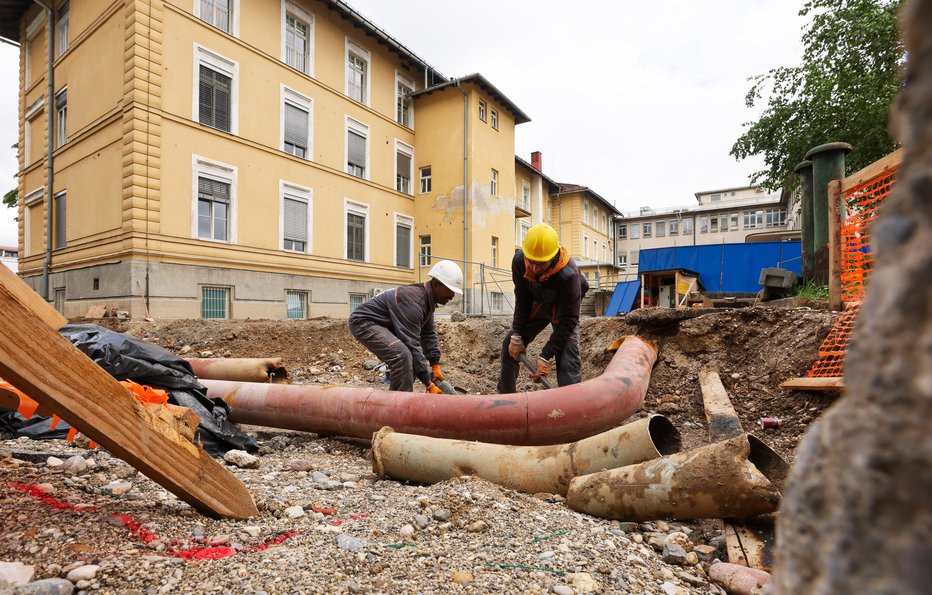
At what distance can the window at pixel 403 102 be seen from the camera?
65.9 feet

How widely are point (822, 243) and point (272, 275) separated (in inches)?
522

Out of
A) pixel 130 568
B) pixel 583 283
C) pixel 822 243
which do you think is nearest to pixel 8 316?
pixel 130 568

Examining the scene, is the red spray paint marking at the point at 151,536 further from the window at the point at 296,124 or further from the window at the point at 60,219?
the window at the point at 60,219

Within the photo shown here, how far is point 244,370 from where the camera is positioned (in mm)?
5562

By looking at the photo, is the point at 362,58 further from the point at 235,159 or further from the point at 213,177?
the point at 213,177

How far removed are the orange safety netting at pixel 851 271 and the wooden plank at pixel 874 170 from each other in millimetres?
39

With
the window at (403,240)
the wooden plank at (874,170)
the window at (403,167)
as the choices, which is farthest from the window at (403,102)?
the wooden plank at (874,170)

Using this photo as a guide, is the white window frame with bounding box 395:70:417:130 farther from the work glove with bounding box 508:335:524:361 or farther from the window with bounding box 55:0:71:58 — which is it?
the work glove with bounding box 508:335:524:361

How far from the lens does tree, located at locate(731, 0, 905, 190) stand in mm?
11547

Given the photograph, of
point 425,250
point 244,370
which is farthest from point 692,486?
point 425,250

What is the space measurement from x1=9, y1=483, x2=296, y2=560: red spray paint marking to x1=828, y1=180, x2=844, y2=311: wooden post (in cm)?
523

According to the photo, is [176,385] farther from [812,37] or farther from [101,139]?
[812,37]

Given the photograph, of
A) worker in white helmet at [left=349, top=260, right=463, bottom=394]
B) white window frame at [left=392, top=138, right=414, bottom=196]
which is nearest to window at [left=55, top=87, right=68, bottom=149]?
white window frame at [left=392, top=138, right=414, bottom=196]

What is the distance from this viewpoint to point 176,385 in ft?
12.3
